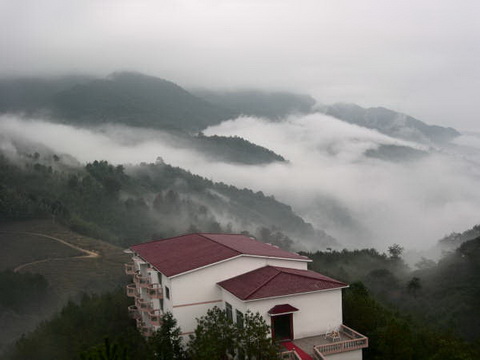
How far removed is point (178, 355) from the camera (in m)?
25.0

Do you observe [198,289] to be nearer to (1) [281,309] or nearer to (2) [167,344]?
(2) [167,344]

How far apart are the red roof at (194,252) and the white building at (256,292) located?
7cm

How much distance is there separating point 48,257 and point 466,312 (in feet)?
201

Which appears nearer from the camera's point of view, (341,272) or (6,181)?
(341,272)

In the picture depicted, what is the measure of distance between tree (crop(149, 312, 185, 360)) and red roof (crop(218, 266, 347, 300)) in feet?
10.7

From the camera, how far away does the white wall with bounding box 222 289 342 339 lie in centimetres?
2502

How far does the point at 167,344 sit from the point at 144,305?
10.9m

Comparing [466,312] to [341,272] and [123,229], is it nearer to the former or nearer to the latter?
[341,272]

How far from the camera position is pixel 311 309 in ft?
85.2

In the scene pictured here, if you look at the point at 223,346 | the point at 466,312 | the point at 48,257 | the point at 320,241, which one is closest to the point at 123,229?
the point at 48,257

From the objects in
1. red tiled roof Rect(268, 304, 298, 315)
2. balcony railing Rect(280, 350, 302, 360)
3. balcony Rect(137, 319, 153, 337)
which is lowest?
balcony Rect(137, 319, 153, 337)

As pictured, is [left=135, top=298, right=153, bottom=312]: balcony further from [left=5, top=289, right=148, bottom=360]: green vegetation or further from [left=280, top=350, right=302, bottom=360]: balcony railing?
[left=280, top=350, right=302, bottom=360]: balcony railing

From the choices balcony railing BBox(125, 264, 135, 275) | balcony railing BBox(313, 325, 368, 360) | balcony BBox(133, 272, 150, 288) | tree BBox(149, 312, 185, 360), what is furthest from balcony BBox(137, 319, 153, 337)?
balcony railing BBox(313, 325, 368, 360)

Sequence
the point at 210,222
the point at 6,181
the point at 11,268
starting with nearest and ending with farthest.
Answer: the point at 11,268, the point at 6,181, the point at 210,222
